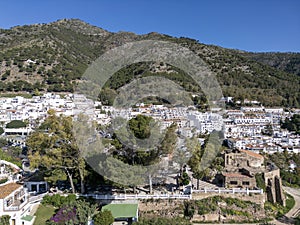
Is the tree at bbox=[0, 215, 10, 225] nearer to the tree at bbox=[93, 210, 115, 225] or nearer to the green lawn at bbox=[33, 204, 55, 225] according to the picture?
the green lawn at bbox=[33, 204, 55, 225]

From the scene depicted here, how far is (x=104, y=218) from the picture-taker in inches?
472

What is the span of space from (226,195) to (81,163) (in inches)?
291

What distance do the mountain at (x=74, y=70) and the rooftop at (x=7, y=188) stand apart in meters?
44.2

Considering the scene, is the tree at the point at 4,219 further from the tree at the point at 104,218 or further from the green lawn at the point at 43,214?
the tree at the point at 104,218

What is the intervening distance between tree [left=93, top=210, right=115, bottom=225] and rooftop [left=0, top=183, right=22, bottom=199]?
14.2 feet

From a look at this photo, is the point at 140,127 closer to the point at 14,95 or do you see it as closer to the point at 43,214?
the point at 43,214

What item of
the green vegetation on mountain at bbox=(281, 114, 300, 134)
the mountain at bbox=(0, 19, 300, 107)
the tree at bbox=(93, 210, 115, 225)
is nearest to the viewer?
the tree at bbox=(93, 210, 115, 225)

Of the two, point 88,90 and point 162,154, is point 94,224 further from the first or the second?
point 88,90

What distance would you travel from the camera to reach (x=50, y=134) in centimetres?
1519

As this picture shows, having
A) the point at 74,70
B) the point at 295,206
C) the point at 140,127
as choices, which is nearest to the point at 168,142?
the point at 140,127

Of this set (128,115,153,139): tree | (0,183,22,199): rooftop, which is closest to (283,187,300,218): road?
(128,115,153,139): tree

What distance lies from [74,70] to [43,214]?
54274 millimetres

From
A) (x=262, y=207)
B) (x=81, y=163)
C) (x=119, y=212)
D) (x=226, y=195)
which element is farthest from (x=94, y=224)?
(x=262, y=207)

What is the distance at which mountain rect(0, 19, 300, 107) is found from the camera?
192ft
